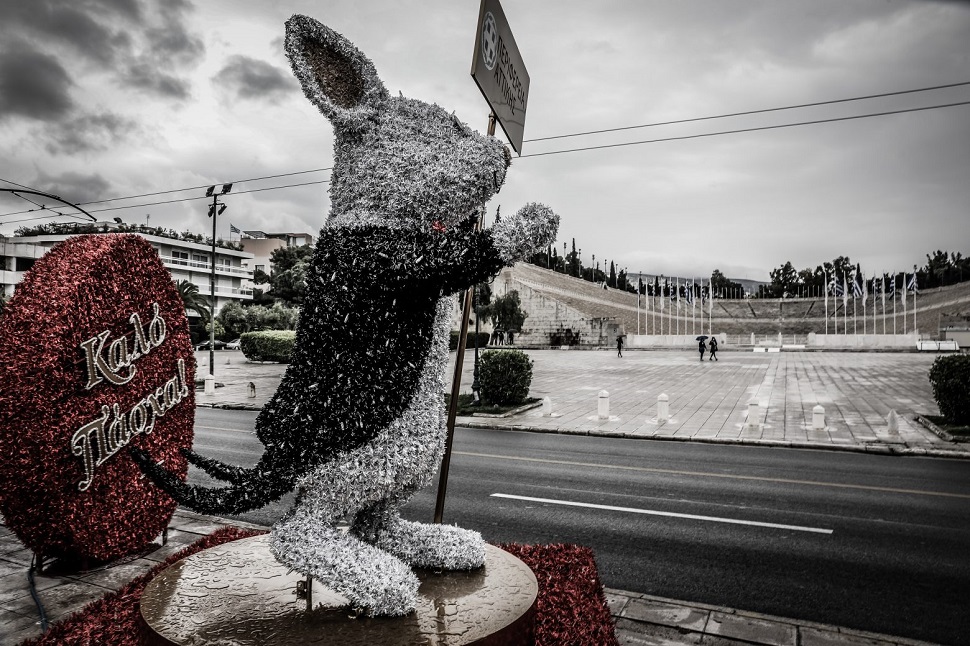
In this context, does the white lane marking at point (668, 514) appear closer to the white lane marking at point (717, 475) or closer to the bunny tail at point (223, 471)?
the white lane marking at point (717, 475)

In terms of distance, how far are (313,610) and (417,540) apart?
2.02 feet

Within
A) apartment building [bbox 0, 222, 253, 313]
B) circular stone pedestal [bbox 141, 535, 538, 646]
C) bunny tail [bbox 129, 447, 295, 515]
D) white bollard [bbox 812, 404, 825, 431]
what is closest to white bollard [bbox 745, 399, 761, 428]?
white bollard [bbox 812, 404, 825, 431]

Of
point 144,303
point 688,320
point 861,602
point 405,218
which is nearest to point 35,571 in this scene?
point 144,303

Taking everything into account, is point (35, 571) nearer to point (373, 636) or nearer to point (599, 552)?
point (373, 636)

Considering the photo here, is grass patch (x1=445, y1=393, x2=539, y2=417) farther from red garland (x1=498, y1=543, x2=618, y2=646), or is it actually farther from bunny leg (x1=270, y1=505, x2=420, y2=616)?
bunny leg (x1=270, y1=505, x2=420, y2=616)

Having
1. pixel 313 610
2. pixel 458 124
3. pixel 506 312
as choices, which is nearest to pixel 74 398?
pixel 313 610

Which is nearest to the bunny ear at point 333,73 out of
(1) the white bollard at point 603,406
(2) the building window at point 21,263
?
(1) the white bollard at point 603,406

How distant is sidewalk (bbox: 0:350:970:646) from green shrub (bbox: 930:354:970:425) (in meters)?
0.68

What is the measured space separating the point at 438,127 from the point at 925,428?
1401 cm

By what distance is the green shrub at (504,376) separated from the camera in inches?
645

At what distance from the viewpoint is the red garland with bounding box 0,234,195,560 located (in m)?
4.29

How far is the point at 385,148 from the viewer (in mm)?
2828

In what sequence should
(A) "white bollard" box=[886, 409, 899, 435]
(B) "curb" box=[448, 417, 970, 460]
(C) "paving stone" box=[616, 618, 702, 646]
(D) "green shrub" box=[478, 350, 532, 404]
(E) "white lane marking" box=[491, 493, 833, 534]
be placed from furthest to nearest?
(D) "green shrub" box=[478, 350, 532, 404] < (A) "white bollard" box=[886, 409, 899, 435] < (B) "curb" box=[448, 417, 970, 460] < (E) "white lane marking" box=[491, 493, 833, 534] < (C) "paving stone" box=[616, 618, 702, 646]

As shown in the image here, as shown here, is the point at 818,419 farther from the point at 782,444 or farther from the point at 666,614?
the point at 666,614
